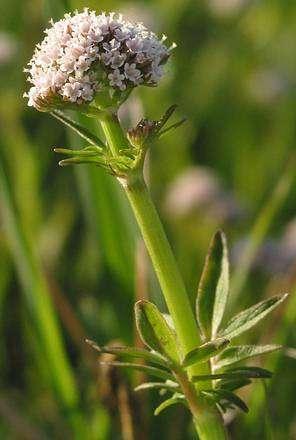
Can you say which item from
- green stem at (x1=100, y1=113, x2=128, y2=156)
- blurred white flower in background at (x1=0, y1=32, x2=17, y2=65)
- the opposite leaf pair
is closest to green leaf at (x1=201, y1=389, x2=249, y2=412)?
the opposite leaf pair

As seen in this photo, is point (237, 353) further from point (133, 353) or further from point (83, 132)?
point (83, 132)

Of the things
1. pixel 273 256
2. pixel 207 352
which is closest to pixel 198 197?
pixel 273 256

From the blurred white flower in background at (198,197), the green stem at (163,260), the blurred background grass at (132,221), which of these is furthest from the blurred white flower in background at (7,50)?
the green stem at (163,260)

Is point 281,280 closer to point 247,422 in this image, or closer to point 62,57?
point 247,422

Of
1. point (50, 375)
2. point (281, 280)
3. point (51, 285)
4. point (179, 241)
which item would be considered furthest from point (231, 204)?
point (50, 375)

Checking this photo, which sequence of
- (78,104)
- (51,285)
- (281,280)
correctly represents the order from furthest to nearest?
(281,280) < (51,285) < (78,104)

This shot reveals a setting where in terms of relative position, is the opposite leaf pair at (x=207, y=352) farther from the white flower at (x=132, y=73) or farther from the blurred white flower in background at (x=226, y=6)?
the blurred white flower in background at (x=226, y=6)
